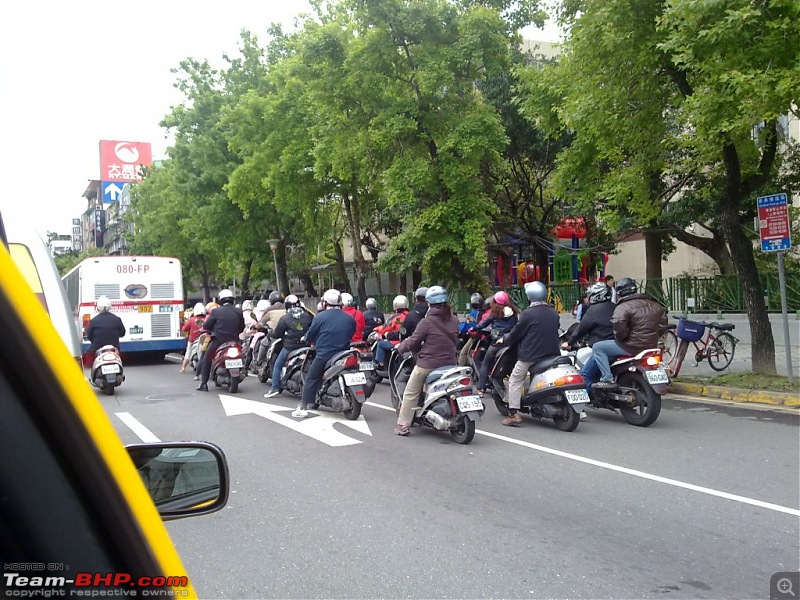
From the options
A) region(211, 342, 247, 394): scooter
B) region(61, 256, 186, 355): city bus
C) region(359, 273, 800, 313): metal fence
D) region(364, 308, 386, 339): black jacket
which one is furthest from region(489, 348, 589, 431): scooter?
region(61, 256, 186, 355): city bus

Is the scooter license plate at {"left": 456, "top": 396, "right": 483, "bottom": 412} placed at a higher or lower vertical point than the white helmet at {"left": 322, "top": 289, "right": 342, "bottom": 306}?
lower

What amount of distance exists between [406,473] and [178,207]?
27529mm

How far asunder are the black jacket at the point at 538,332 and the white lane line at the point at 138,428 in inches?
183

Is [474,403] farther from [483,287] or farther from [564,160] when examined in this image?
[483,287]

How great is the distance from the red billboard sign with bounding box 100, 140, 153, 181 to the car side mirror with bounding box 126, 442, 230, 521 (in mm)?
93279

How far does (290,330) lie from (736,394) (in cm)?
699

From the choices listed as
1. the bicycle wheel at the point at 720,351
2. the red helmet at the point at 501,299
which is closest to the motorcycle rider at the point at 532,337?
the red helmet at the point at 501,299

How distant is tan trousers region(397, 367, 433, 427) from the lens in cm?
795

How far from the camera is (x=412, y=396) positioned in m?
8.02

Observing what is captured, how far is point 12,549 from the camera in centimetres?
103

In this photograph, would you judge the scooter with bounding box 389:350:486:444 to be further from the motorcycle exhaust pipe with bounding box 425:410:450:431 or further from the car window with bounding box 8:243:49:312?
the car window with bounding box 8:243:49:312

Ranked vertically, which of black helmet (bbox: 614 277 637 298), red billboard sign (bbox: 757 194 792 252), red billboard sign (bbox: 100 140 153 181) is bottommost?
black helmet (bbox: 614 277 637 298)

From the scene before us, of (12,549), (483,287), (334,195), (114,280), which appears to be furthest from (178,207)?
(12,549)

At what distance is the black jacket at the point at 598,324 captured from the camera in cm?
881
